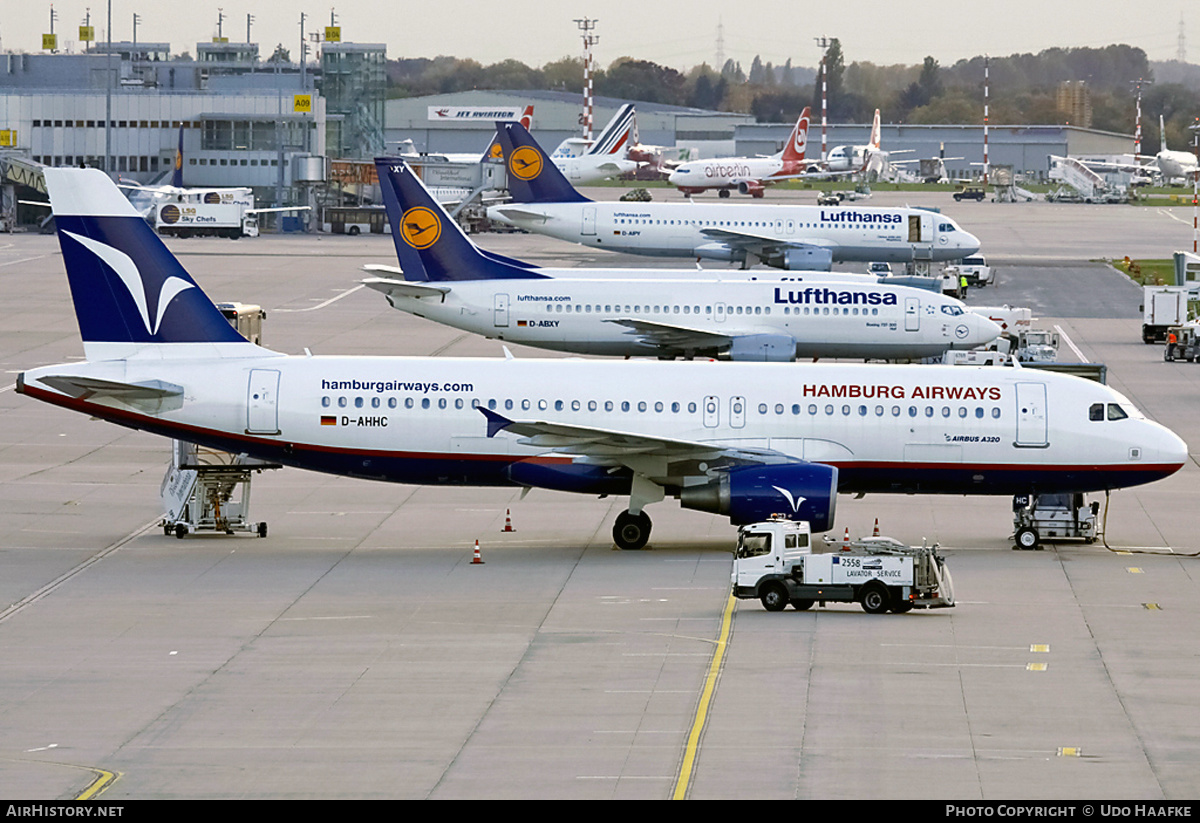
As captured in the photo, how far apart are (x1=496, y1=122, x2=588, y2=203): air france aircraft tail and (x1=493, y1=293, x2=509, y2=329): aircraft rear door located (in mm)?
21673

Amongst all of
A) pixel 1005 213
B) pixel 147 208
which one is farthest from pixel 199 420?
pixel 1005 213

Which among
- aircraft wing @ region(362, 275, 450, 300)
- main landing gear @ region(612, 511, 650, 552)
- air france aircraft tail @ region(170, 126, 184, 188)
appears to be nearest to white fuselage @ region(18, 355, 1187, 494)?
main landing gear @ region(612, 511, 650, 552)

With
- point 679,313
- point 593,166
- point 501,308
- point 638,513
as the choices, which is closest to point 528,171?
point 501,308

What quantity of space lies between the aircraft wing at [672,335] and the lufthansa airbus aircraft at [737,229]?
27.0 meters

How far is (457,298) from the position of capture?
62469 millimetres

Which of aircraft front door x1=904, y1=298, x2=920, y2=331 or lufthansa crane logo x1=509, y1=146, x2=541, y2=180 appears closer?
aircraft front door x1=904, y1=298, x2=920, y2=331

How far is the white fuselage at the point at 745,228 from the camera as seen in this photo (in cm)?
9106

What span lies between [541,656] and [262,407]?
11.6m

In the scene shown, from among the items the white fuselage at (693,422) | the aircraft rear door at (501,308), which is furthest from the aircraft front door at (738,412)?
the aircraft rear door at (501,308)

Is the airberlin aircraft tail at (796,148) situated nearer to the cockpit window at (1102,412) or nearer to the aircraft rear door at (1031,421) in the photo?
the cockpit window at (1102,412)

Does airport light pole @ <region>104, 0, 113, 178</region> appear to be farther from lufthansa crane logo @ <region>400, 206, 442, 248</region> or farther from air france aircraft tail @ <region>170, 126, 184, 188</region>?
lufthansa crane logo @ <region>400, 206, 442, 248</region>

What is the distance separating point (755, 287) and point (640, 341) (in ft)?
15.3

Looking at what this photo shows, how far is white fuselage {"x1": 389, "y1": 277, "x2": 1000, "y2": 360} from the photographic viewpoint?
63.0 m

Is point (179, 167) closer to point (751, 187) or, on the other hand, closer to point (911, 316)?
point (751, 187)
